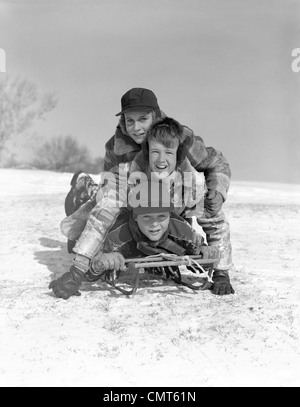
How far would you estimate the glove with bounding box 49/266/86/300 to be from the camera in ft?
13.8

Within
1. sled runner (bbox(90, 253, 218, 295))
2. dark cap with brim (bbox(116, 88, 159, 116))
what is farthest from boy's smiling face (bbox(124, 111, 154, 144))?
sled runner (bbox(90, 253, 218, 295))

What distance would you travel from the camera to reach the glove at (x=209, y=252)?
14.2 feet

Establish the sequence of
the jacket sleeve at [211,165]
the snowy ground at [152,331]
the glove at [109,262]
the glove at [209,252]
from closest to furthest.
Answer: the snowy ground at [152,331], the glove at [109,262], the glove at [209,252], the jacket sleeve at [211,165]

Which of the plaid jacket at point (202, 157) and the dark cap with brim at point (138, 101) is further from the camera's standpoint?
the plaid jacket at point (202, 157)

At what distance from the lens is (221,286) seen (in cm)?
438

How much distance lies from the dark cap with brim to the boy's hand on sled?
1.45 m

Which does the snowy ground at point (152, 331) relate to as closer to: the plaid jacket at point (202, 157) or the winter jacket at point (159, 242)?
the winter jacket at point (159, 242)

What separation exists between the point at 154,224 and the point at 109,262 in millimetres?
434

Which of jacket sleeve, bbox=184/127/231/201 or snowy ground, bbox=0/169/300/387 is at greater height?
jacket sleeve, bbox=184/127/231/201

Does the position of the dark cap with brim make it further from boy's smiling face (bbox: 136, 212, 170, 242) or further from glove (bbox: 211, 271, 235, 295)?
glove (bbox: 211, 271, 235, 295)

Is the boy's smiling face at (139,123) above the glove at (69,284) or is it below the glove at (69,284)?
above

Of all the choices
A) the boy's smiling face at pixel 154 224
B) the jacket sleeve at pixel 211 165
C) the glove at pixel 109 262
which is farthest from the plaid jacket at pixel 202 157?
the glove at pixel 109 262

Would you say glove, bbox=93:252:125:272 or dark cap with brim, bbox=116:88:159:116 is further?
dark cap with brim, bbox=116:88:159:116

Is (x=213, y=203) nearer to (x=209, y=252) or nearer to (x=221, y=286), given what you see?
(x=209, y=252)
